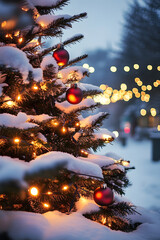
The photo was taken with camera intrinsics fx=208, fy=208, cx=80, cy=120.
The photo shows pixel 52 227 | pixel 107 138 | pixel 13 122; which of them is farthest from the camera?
pixel 107 138

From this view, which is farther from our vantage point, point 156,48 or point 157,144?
point 156,48

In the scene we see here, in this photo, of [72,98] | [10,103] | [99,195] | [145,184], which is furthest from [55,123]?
[145,184]

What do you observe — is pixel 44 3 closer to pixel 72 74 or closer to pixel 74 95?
pixel 72 74

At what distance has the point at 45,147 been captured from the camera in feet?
4.22

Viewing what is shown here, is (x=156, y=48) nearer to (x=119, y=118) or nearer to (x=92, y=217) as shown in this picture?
(x=119, y=118)

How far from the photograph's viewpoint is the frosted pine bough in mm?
1108

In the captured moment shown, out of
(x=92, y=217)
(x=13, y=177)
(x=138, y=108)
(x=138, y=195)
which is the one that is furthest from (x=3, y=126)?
(x=138, y=108)

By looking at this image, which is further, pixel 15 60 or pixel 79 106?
pixel 79 106

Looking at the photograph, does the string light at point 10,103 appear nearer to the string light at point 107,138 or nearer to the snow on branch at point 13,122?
the snow on branch at point 13,122

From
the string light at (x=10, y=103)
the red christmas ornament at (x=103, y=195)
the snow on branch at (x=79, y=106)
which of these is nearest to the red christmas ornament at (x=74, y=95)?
the snow on branch at (x=79, y=106)

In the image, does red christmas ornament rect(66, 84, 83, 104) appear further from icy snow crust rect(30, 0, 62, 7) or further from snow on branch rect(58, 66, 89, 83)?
icy snow crust rect(30, 0, 62, 7)

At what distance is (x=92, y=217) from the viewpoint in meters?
1.55

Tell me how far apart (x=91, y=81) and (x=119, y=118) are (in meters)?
3.04

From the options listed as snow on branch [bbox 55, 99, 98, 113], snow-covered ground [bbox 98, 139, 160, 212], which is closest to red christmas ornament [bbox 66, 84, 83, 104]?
snow on branch [bbox 55, 99, 98, 113]
